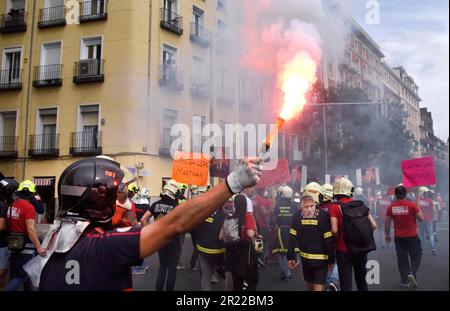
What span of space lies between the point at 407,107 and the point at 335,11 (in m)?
12.3

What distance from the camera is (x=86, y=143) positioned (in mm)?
14156

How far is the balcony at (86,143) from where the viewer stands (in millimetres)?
13672

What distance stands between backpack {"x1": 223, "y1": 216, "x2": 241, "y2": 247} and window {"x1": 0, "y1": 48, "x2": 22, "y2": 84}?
14.8m

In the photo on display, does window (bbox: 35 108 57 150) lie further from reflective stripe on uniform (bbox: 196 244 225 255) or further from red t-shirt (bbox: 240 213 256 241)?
red t-shirt (bbox: 240 213 256 241)

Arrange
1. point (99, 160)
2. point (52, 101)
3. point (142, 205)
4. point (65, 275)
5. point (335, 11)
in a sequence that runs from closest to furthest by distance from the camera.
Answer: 1. point (65, 275)
2. point (99, 160)
3. point (335, 11)
4. point (142, 205)
5. point (52, 101)

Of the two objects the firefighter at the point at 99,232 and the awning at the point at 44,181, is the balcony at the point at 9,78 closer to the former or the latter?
the awning at the point at 44,181

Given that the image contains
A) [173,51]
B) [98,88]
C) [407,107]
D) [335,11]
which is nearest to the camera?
[335,11]

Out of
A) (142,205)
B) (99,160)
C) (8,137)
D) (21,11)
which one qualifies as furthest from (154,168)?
(99,160)

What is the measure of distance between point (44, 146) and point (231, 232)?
505 inches

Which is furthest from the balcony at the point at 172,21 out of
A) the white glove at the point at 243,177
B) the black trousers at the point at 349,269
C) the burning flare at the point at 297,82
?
the white glove at the point at 243,177

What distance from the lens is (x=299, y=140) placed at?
14680mm

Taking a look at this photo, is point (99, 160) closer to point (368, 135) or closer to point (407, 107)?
point (368, 135)

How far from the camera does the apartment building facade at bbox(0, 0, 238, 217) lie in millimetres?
11562

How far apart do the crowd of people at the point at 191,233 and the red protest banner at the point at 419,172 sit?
1.21 m
